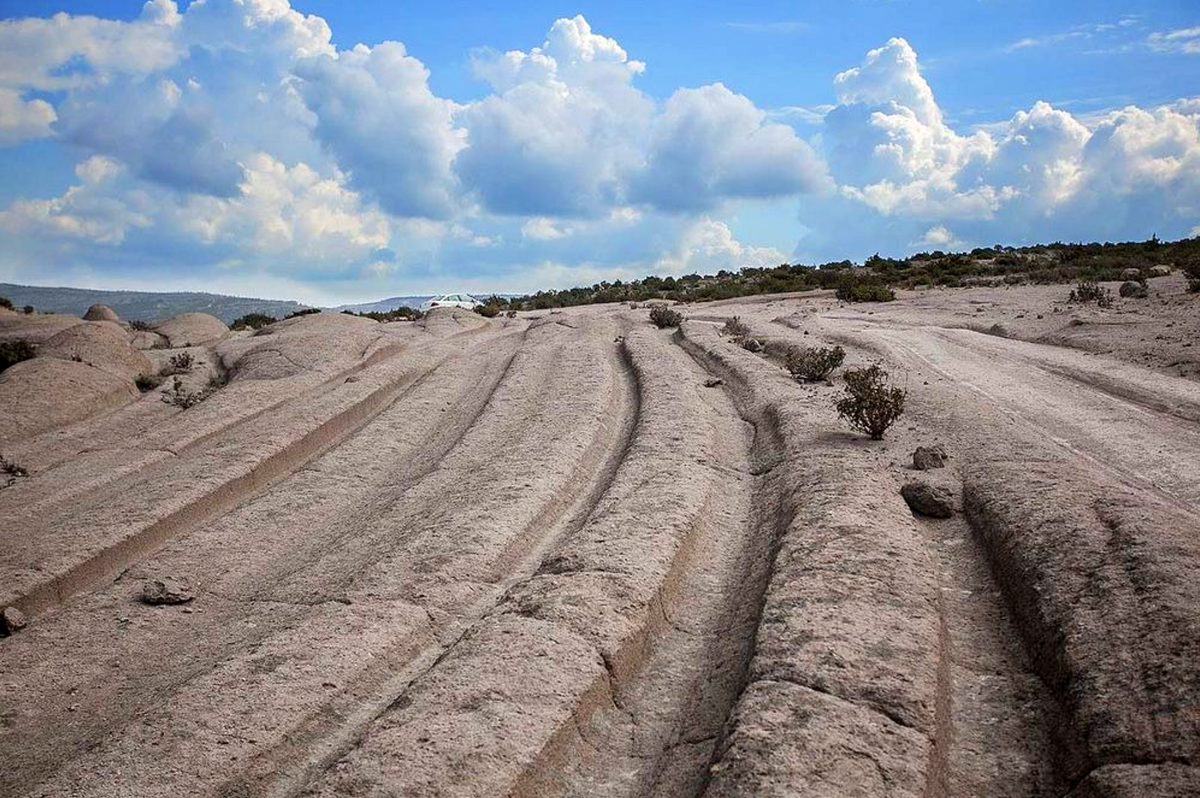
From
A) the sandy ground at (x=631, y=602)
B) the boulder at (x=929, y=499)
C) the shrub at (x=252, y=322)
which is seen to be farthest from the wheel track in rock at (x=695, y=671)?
the shrub at (x=252, y=322)

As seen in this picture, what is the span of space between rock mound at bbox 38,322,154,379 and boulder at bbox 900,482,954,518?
68.4 feet

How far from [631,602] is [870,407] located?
17.9 ft

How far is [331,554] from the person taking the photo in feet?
30.8

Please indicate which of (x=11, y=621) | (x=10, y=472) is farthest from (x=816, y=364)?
(x=10, y=472)

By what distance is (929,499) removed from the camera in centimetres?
857

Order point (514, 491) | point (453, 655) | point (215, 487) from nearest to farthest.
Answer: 1. point (453, 655)
2. point (514, 491)
3. point (215, 487)

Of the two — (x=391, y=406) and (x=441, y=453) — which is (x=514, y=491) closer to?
(x=441, y=453)

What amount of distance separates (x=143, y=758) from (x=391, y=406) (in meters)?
11.7

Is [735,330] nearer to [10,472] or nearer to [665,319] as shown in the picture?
[665,319]

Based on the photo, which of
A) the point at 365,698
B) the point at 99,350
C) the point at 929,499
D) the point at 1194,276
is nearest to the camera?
the point at 365,698

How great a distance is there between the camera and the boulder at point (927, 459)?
966 cm

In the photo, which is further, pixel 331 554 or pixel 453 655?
pixel 331 554

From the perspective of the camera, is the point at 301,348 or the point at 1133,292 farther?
the point at 1133,292

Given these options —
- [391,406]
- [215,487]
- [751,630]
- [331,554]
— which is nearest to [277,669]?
[331,554]
